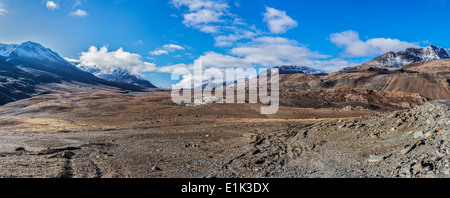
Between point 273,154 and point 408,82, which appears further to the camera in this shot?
point 408,82

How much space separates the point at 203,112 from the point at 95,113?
2049 cm

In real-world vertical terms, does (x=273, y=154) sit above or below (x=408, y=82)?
below

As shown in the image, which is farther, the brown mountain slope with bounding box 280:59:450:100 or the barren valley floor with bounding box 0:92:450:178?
the brown mountain slope with bounding box 280:59:450:100

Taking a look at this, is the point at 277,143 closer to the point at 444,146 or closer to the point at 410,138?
A: the point at 410,138

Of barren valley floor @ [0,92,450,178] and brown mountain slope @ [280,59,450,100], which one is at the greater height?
brown mountain slope @ [280,59,450,100]

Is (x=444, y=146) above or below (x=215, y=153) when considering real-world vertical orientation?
above

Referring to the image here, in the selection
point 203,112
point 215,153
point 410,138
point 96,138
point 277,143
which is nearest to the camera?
point 410,138

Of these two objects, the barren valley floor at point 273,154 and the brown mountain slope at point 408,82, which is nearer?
the barren valley floor at point 273,154

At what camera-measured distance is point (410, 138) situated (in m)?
13.9

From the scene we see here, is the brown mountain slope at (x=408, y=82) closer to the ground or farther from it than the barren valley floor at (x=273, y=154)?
farther from it
